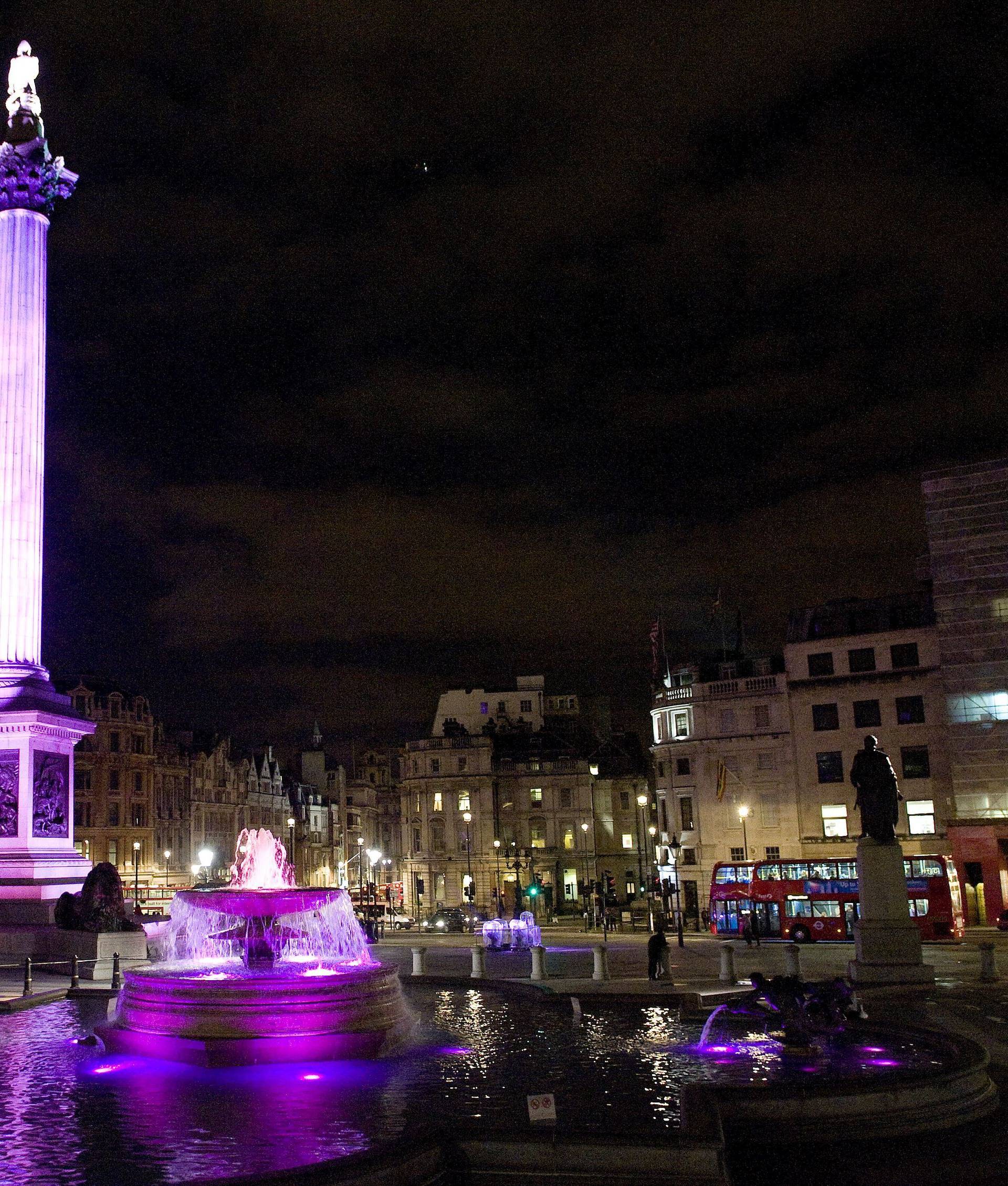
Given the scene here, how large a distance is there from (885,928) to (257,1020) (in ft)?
44.7

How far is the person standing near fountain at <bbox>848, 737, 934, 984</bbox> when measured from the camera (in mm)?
23234

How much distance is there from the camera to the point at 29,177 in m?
37.6

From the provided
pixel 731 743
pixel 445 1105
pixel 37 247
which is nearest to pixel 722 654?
pixel 731 743

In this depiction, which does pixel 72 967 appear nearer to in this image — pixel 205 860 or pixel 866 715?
pixel 866 715

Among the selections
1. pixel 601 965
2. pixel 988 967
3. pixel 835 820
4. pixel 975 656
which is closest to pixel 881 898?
pixel 988 967

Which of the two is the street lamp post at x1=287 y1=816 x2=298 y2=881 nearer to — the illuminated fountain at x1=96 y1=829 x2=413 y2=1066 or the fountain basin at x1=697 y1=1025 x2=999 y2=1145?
the illuminated fountain at x1=96 y1=829 x2=413 y2=1066

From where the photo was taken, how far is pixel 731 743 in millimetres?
59156

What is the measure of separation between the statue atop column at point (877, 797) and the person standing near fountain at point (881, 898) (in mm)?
11

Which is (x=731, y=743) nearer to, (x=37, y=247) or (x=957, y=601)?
(x=957, y=601)

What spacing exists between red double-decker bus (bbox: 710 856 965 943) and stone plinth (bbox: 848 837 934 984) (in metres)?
13.3

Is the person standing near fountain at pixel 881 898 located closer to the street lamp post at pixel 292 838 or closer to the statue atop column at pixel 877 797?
the statue atop column at pixel 877 797

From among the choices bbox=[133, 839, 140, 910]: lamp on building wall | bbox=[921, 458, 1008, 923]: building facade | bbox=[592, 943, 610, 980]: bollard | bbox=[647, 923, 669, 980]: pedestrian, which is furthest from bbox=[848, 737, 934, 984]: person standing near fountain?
bbox=[133, 839, 140, 910]: lamp on building wall

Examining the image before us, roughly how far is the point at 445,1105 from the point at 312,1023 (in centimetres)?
392

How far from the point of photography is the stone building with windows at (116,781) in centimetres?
7344
